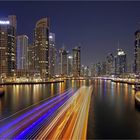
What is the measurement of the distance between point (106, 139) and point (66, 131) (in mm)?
3608

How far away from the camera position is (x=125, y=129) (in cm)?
2338

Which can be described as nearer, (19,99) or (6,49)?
(19,99)

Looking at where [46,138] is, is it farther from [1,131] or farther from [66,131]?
[1,131]

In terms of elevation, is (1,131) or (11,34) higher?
(11,34)

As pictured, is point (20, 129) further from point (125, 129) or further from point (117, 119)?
point (117, 119)

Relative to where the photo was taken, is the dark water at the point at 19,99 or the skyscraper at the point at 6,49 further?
the skyscraper at the point at 6,49

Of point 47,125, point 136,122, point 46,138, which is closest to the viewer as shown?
point 46,138

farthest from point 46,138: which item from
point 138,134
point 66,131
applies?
point 138,134

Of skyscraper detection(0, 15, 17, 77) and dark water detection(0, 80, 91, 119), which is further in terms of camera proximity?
skyscraper detection(0, 15, 17, 77)

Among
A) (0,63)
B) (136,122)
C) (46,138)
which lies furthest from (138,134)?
(0,63)

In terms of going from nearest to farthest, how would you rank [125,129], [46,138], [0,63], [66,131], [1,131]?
[46,138] < [66,131] < [1,131] < [125,129] < [0,63]

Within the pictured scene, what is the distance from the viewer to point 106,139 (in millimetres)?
19828

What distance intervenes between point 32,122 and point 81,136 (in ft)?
25.0

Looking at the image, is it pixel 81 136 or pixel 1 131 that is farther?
pixel 1 131
